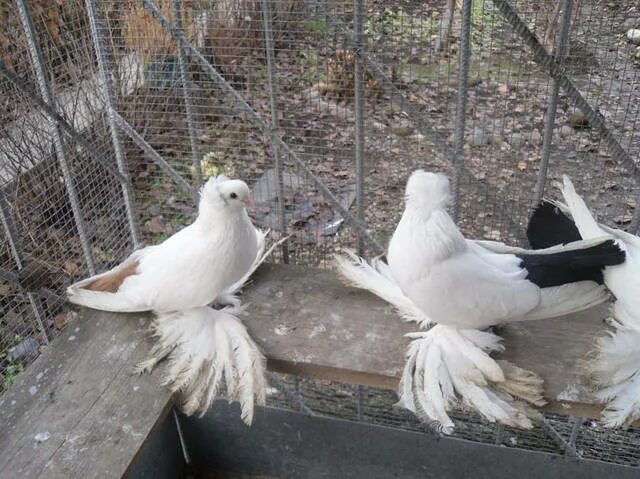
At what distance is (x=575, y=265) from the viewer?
1565mm

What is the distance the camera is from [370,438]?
2160mm

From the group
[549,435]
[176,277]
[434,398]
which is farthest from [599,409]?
[176,277]

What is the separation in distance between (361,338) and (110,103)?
1.29 meters

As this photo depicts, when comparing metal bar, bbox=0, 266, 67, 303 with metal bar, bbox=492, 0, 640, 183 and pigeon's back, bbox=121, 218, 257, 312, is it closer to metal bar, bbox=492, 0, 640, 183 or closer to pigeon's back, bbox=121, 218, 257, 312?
pigeon's back, bbox=121, 218, 257, 312

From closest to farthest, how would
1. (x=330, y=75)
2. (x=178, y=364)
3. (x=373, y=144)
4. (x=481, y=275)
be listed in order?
(x=481, y=275) < (x=178, y=364) < (x=330, y=75) < (x=373, y=144)

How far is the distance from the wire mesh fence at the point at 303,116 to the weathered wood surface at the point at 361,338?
32cm

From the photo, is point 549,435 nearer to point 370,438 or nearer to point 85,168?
point 370,438

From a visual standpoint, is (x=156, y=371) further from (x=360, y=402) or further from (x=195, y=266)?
(x=360, y=402)

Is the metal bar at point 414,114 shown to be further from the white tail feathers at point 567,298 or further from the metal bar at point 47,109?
the metal bar at point 47,109

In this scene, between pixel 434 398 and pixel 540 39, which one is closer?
pixel 434 398

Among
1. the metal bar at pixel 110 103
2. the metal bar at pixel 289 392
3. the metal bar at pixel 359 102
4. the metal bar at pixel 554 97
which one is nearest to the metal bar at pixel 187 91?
the metal bar at pixel 110 103

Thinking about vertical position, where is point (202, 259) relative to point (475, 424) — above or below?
above

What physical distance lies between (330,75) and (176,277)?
89 centimetres

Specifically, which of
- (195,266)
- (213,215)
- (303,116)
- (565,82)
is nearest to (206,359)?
(195,266)
